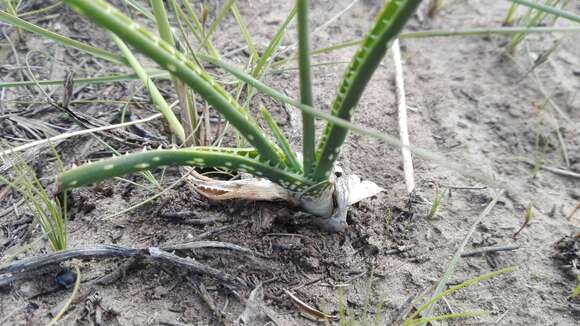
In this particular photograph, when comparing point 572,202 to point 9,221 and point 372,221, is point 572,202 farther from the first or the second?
point 9,221

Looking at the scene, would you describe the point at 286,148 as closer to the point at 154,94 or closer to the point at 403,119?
the point at 154,94

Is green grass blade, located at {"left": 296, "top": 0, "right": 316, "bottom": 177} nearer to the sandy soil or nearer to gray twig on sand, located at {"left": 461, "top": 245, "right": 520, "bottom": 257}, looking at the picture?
the sandy soil

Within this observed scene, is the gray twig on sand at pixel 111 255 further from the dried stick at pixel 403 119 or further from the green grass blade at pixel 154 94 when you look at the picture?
the dried stick at pixel 403 119

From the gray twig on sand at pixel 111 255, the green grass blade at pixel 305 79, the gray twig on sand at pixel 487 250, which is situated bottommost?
the gray twig on sand at pixel 111 255

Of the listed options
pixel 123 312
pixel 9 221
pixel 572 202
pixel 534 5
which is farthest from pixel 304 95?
pixel 572 202

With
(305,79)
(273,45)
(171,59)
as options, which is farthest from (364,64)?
(273,45)

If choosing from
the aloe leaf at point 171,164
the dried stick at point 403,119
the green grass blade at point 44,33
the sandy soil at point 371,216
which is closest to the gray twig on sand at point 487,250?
the sandy soil at point 371,216

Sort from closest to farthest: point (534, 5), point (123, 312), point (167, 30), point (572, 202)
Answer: point (534, 5)
point (123, 312)
point (167, 30)
point (572, 202)

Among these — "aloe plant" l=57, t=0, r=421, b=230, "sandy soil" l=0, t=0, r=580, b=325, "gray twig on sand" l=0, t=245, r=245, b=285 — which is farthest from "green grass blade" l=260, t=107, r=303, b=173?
"gray twig on sand" l=0, t=245, r=245, b=285
